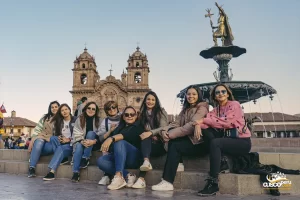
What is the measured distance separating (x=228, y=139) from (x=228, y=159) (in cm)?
30

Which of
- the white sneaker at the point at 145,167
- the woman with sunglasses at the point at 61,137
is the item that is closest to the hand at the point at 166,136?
the white sneaker at the point at 145,167

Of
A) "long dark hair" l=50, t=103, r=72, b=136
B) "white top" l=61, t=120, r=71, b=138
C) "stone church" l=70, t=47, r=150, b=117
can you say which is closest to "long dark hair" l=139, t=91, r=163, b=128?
"white top" l=61, t=120, r=71, b=138

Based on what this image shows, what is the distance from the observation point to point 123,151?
4406 mm

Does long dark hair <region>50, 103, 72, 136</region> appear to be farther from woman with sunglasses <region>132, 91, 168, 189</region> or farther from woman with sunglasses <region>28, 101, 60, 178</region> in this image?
woman with sunglasses <region>132, 91, 168, 189</region>

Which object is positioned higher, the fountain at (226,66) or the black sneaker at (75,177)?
the fountain at (226,66)

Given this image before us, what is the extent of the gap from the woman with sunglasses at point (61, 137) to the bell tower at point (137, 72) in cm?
5486

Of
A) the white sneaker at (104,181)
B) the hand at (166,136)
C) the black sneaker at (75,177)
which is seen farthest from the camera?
the black sneaker at (75,177)

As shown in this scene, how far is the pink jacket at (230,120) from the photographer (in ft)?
13.1

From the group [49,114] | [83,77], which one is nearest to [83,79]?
[83,77]

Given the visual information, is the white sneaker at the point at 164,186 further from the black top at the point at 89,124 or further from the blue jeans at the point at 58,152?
the blue jeans at the point at 58,152

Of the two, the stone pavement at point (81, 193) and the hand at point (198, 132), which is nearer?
the stone pavement at point (81, 193)

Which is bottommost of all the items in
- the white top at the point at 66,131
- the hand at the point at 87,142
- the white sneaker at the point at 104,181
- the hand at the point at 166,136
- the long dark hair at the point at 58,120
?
the white sneaker at the point at 104,181

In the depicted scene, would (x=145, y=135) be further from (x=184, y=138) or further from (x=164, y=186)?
(x=164, y=186)

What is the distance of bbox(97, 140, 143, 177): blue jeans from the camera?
14.4ft
